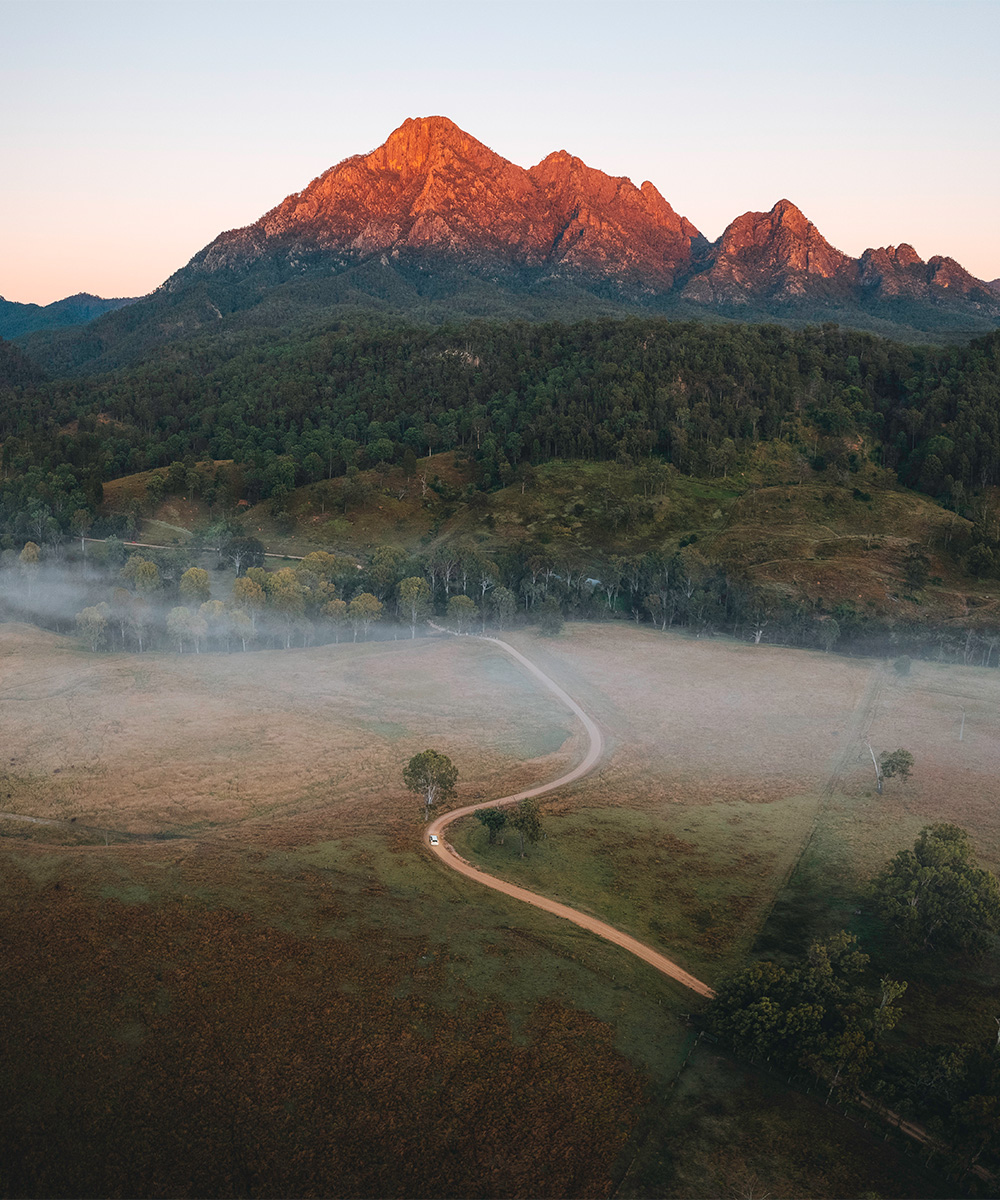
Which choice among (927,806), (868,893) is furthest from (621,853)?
(927,806)

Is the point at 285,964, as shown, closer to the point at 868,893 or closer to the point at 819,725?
the point at 868,893

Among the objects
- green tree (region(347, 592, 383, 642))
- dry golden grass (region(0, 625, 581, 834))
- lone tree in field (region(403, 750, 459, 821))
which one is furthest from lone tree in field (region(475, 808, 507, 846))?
green tree (region(347, 592, 383, 642))

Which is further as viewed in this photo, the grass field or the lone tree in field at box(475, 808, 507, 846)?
the lone tree in field at box(475, 808, 507, 846)

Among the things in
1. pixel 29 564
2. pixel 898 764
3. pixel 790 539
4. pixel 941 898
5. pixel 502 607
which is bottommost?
pixel 941 898

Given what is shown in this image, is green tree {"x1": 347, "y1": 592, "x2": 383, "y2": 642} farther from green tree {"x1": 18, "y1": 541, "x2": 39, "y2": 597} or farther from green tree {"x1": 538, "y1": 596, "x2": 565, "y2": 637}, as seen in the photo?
green tree {"x1": 18, "y1": 541, "x2": 39, "y2": 597}

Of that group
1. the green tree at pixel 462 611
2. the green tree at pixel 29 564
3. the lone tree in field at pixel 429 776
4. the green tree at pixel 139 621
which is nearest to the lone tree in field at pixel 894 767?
the lone tree in field at pixel 429 776

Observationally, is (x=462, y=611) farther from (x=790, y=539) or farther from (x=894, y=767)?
(x=894, y=767)

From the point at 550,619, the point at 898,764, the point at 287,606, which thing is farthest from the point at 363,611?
the point at 898,764
